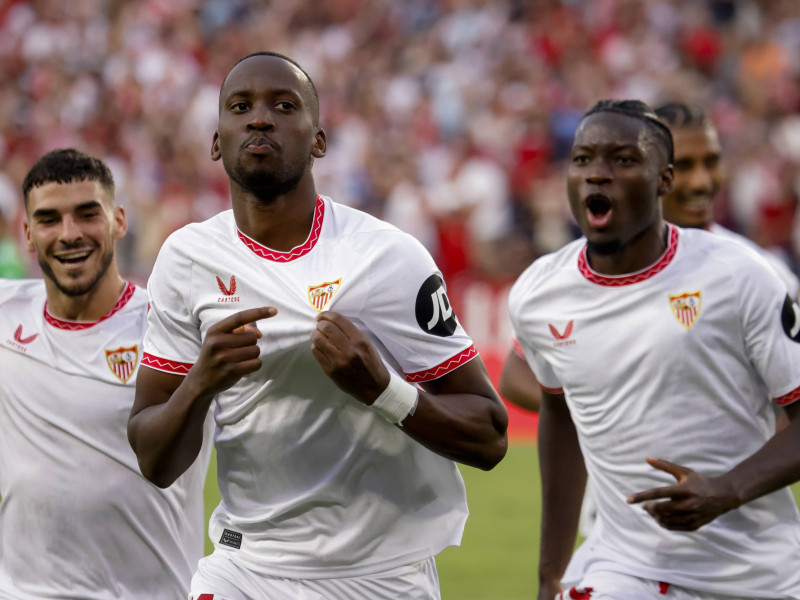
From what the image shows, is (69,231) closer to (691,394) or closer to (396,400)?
(396,400)

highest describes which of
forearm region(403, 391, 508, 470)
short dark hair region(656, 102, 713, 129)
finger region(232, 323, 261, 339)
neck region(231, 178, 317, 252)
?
short dark hair region(656, 102, 713, 129)

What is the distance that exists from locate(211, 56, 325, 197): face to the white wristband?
0.76m

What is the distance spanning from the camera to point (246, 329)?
11.8ft

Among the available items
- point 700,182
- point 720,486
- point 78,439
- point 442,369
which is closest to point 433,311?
point 442,369

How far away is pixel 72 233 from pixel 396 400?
1.76 meters

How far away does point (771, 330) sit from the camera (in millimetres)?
4199

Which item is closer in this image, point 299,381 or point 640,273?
point 299,381

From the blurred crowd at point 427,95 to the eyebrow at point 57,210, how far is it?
9.49m

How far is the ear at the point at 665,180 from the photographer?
4625 millimetres

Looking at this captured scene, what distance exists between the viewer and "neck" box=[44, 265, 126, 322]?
16.0 feet

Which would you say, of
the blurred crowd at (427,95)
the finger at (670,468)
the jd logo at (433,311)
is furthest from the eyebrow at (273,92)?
the blurred crowd at (427,95)

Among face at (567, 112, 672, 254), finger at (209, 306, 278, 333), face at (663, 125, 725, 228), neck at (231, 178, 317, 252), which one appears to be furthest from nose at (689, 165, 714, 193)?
finger at (209, 306, 278, 333)

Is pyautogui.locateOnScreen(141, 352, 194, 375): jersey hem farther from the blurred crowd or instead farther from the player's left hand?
the blurred crowd

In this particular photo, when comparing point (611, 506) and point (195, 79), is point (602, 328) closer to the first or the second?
point (611, 506)
